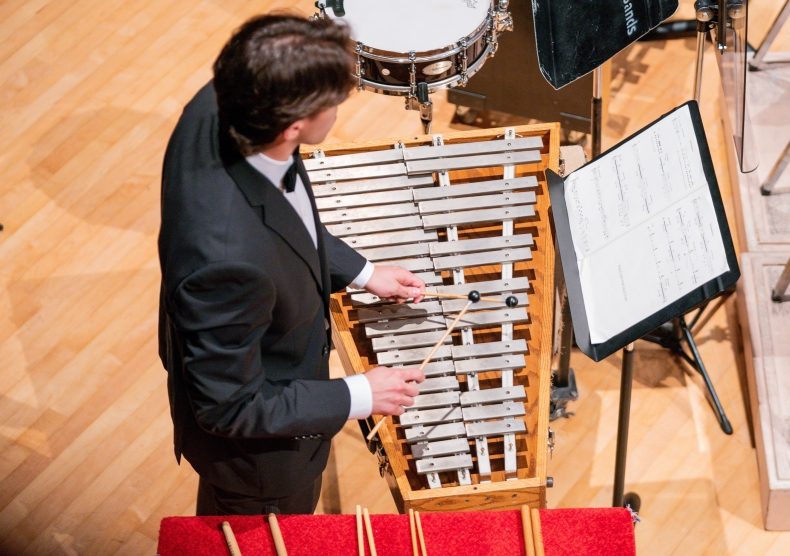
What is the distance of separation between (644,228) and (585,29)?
66 cm

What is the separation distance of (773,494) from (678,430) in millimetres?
424

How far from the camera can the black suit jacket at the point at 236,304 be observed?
5.17 ft

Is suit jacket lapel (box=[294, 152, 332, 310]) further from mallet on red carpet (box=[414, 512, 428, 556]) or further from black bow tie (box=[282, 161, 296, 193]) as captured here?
mallet on red carpet (box=[414, 512, 428, 556])

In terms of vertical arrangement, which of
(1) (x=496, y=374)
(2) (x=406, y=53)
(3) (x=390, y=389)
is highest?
(2) (x=406, y=53)

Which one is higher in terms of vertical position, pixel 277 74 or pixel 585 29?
pixel 277 74

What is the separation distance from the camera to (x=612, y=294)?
204 centimetres

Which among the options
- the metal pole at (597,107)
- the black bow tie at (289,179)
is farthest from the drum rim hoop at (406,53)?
the black bow tie at (289,179)

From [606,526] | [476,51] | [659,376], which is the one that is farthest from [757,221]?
[606,526]

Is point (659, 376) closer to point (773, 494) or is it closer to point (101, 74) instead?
point (773, 494)

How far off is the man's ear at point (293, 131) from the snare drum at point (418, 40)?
114 cm

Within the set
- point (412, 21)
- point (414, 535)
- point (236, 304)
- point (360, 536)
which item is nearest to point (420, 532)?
point (414, 535)

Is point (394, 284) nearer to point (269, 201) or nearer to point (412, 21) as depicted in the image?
point (269, 201)

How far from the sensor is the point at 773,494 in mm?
2828

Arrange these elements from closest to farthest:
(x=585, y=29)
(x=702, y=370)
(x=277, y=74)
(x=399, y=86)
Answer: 1. (x=277, y=74)
2. (x=585, y=29)
3. (x=399, y=86)
4. (x=702, y=370)
